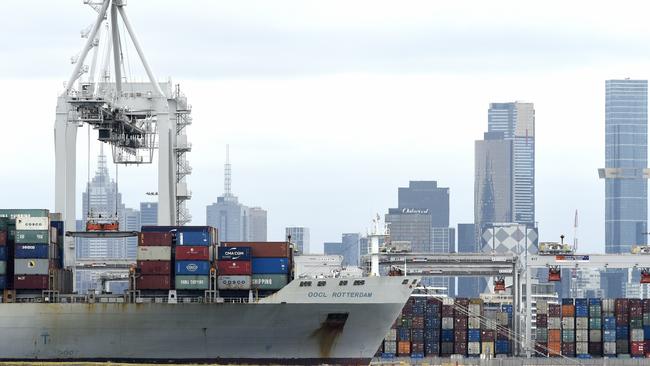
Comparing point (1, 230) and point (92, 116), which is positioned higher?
point (92, 116)

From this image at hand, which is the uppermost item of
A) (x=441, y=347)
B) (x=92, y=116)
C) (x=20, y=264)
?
(x=92, y=116)

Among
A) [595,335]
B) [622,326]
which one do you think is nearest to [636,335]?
[622,326]

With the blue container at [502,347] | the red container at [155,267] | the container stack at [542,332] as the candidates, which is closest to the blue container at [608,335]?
the container stack at [542,332]

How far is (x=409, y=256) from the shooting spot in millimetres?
100125

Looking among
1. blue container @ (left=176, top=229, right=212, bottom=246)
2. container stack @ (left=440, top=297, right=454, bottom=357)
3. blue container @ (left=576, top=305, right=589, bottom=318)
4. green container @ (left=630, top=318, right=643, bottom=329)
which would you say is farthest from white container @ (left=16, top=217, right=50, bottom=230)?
green container @ (left=630, top=318, right=643, bottom=329)

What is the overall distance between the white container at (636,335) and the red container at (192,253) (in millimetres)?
36429

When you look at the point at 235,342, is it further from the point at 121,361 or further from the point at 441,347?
the point at 441,347

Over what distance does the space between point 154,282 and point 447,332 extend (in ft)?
91.7

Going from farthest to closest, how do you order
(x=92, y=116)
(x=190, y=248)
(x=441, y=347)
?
(x=441, y=347) < (x=92, y=116) < (x=190, y=248)

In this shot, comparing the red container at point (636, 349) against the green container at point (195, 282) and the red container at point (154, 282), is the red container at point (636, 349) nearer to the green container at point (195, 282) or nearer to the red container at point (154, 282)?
the green container at point (195, 282)

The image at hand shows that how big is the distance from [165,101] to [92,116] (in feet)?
22.9

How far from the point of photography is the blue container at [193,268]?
279 feet

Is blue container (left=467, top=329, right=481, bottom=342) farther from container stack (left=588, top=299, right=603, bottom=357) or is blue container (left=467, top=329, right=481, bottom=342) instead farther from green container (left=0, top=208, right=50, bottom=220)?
green container (left=0, top=208, right=50, bottom=220)

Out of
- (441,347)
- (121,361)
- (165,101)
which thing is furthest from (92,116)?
(441,347)
